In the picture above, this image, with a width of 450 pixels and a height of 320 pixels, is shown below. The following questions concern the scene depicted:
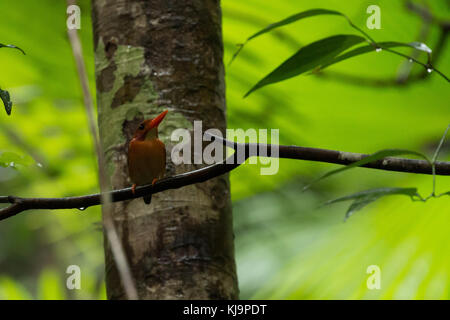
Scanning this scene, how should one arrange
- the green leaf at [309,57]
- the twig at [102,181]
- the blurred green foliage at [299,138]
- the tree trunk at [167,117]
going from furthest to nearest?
the blurred green foliage at [299,138], the tree trunk at [167,117], the green leaf at [309,57], the twig at [102,181]

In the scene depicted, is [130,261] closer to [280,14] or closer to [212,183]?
[212,183]

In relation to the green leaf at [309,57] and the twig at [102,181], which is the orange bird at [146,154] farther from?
the twig at [102,181]

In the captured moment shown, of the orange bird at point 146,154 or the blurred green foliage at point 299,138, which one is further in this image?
the blurred green foliage at point 299,138

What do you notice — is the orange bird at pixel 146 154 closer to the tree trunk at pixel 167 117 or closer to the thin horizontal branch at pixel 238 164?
the tree trunk at pixel 167 117

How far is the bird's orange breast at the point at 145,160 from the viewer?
3.92ft

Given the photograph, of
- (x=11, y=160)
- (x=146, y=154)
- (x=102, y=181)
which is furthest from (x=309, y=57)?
(x=146, y=154)

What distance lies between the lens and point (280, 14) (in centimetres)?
165

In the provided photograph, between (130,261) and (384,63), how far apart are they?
1003 millimetres

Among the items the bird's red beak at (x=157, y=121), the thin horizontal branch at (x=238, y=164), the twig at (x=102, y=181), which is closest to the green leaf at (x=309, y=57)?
the thin horizontal branch at (x=238, y=164)

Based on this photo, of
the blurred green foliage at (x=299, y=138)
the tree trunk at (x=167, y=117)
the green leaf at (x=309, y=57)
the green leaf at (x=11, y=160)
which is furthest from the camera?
the blurred green foliage at (x=299, y=138)

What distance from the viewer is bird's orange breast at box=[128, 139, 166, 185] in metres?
1.19

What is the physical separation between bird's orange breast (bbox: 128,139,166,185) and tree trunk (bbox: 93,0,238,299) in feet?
0.06

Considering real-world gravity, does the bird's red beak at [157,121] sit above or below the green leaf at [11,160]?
above
